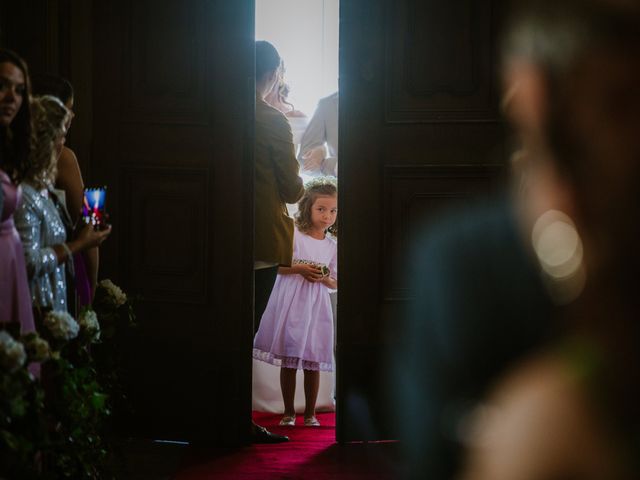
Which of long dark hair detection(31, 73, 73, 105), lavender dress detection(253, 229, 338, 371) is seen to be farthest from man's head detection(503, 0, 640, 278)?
lavender dress detection(253, 229, 338, 371)

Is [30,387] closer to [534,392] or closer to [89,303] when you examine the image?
[89,303]

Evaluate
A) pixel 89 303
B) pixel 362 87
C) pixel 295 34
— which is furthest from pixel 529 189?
pixel 295 34

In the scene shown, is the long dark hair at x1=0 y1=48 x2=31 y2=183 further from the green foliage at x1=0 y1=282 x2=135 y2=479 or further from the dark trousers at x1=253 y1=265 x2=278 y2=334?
the dark trousers at x1=253 y1=265 x2=278 y2=334

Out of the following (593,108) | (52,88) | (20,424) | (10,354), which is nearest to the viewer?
(593,108)

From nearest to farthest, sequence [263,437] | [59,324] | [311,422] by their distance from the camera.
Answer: [59,324]
[263,437]
[311,422]

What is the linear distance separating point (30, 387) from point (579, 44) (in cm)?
167

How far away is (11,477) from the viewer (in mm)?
2055

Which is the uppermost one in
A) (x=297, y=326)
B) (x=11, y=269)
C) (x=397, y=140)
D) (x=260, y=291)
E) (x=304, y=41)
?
(x=304, y=41)

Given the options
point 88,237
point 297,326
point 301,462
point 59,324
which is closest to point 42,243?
point 88,237

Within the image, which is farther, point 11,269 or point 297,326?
point 297,326

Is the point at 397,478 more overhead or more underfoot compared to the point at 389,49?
more underfoot

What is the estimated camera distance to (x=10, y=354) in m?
1.94

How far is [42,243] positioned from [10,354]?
1.89 ft

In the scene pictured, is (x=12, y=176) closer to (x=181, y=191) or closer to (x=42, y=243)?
(x=42, y=243)
